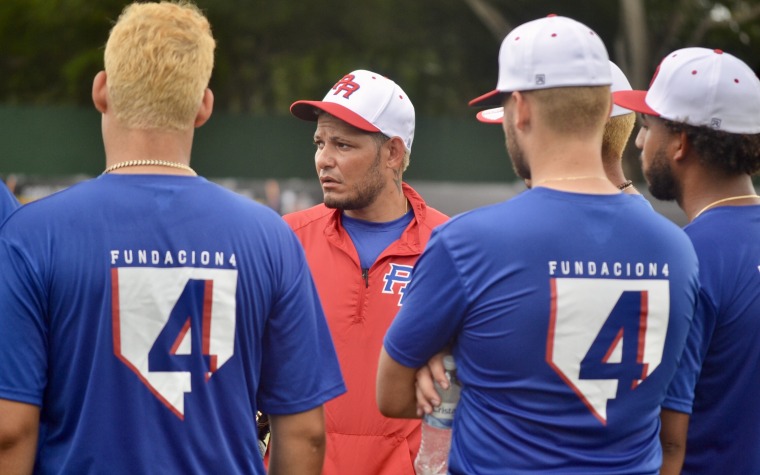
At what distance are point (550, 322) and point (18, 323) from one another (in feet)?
4.31

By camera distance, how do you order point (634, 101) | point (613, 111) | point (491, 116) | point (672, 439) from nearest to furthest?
point (672, 439), point (634, 101), point (491, 116), point (613, 111)

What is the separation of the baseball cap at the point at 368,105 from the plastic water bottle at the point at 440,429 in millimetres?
1956

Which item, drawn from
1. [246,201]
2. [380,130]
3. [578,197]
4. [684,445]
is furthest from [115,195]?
[380,130]

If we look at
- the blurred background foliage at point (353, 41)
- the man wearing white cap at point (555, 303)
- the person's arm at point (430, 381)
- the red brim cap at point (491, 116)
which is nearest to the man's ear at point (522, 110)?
the man wearing white cap at point (555, 303)

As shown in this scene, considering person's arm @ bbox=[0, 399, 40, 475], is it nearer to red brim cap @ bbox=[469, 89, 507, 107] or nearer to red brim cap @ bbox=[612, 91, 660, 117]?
red brim cap @ bbox=[469, 89, 507, 107]

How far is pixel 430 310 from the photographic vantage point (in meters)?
2.78

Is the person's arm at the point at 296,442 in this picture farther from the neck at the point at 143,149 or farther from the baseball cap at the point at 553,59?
the baseball cap at the point at 553,59

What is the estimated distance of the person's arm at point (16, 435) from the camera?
262 cm

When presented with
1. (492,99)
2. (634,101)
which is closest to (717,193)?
(634,101)

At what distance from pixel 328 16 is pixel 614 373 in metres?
19.2


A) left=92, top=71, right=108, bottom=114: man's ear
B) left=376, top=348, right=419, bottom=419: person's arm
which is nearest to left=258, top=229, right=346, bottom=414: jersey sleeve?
left=376, top=348, right=419, bottom=419: person's arm

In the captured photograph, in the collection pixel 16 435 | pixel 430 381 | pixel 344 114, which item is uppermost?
pixel 344 114

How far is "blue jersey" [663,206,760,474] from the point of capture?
10.4 feet

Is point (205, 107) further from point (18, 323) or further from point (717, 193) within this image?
point (717, 193)
